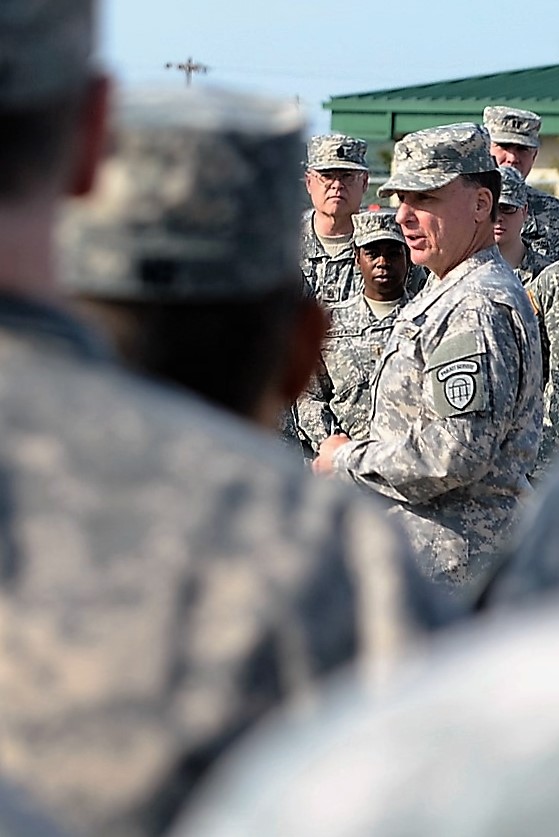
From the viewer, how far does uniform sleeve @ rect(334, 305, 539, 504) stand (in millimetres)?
4504

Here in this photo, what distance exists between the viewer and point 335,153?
842 centimetres

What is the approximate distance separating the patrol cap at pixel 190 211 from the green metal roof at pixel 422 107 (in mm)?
20209

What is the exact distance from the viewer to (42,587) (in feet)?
3.92

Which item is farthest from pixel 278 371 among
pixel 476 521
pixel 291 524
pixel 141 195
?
pixel 476 521

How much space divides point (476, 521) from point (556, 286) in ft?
9.14

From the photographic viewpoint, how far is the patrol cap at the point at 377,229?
22.9 ft

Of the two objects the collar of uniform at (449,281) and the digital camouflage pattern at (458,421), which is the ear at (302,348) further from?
the collar of uniform at (449,281)

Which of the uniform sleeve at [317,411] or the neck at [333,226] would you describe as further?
the neck at [333,226]

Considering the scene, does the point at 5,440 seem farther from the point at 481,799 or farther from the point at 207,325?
the point at 481,799

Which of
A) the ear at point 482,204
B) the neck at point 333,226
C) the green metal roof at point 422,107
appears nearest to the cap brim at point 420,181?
the ear at point 482,204

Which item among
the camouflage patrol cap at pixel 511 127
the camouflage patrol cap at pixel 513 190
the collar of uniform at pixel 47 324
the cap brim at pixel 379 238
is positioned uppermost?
the camouflage patrol cap at pixel 511 127

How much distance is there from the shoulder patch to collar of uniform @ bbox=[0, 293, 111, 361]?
3.19 meters

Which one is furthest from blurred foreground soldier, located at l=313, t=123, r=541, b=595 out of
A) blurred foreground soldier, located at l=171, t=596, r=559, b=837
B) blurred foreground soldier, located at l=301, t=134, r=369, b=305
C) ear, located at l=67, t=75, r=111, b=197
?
blurred foreground soldier, located at l=171, t=596, r=559, b=837

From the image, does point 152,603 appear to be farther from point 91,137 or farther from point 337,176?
point 337,176
